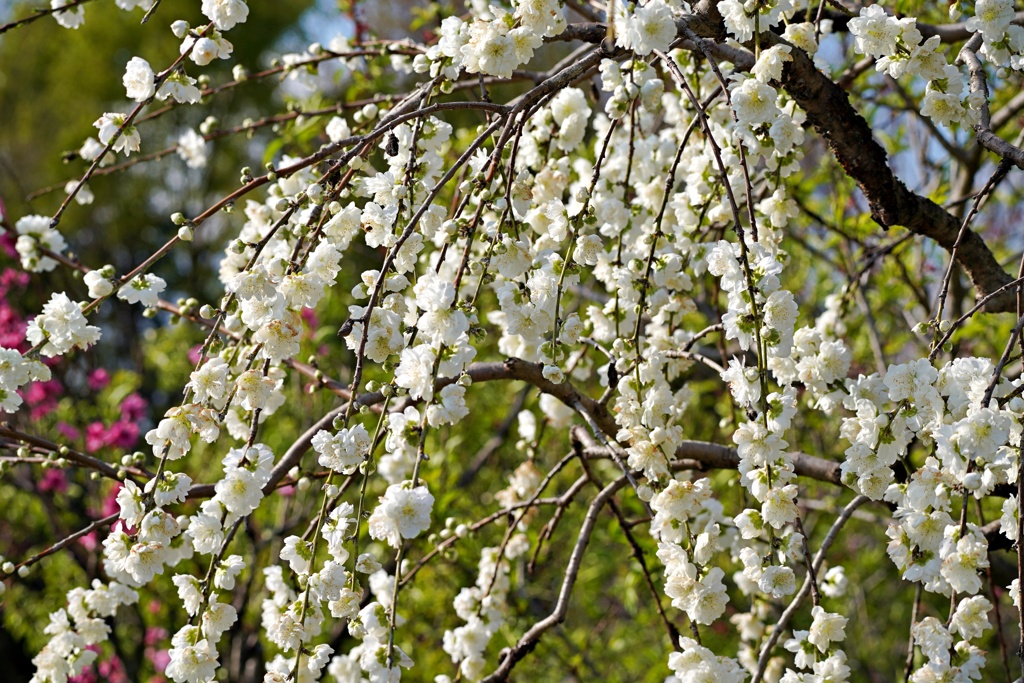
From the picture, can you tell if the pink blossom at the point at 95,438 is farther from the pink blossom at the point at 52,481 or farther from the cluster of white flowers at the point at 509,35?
the cluster of white flowers at the point at 509,35

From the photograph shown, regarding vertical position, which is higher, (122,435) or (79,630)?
(122,435)

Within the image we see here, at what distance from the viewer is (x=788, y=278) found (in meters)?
3.40

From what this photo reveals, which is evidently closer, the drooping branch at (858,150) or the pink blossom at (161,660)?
the drooping branch at (858,150)

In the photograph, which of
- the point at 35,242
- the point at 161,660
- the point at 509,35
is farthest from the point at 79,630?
the point at 161,660

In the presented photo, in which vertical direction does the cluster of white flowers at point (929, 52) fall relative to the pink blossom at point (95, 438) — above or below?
below

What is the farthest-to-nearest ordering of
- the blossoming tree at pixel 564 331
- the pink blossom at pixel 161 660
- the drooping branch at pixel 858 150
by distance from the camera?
the pink blossom at pixel 161 660 < the drooping branch at pixel 858 150 < the blossoming tree at pixel 564 331

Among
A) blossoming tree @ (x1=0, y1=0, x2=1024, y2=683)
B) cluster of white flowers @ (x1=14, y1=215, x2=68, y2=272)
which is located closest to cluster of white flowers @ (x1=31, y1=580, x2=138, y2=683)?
blossoming tree @ (x1=0, y1=0, x2=1024, y2=683)

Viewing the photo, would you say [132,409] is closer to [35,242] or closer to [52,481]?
[52,481]

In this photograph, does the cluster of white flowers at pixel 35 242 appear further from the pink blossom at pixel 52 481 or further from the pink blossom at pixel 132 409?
the pink blossom at pixel 132 409

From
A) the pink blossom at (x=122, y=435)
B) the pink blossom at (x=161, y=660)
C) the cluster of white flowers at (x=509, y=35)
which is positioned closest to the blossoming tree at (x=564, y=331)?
the cluster of white flowers at (x=509, y=35)

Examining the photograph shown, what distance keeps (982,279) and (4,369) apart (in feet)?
5.18

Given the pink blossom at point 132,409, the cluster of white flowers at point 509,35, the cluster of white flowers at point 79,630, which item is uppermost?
the pink blossom at point 132,409

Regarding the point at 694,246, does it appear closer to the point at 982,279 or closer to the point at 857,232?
the point at 982,279

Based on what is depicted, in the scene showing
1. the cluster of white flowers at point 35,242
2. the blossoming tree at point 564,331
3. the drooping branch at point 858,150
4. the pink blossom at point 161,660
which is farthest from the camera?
the pink blossom at point 161,660
